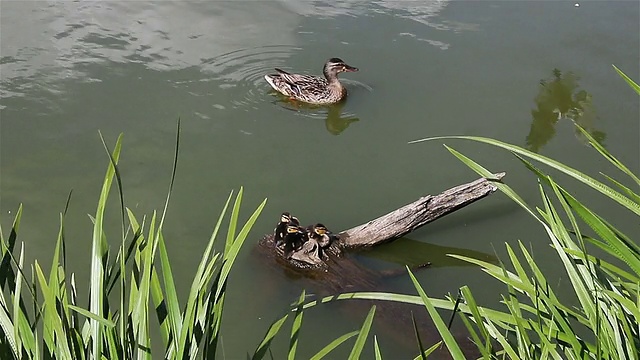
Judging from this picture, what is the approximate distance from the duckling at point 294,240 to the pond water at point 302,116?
0.44 feet

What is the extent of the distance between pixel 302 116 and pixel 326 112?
0.20 metres

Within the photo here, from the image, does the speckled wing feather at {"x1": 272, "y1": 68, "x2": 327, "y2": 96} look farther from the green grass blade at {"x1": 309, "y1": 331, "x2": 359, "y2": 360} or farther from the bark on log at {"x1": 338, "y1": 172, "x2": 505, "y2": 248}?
the green grass blade at {"x1": 309, "y1": 331, "x2": 359, "y2": 360}

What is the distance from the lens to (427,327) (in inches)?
135

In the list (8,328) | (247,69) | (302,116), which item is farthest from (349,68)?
(8,328)

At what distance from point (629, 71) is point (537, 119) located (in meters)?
1.16

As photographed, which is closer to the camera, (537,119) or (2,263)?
(2,263)

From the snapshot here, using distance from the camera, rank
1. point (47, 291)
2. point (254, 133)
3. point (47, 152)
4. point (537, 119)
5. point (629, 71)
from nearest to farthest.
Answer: point (47, 291) < point (47, 152) < point (254, 133) < point (537, 119) < point (629, 71)

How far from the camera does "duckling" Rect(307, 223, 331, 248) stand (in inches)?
148

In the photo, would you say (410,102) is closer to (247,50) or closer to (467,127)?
(467,127)

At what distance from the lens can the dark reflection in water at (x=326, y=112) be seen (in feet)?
17.2

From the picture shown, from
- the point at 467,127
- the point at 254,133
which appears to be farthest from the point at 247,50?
the point at 467,127

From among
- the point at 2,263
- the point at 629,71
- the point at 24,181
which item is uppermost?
the point at 2,263

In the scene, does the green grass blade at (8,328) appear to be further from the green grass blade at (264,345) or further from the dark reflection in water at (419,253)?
the dark reflection in water at (419,253)

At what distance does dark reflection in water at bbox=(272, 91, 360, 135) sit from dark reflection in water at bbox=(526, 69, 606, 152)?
4.22 feet
